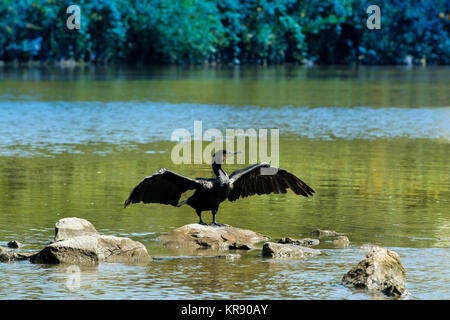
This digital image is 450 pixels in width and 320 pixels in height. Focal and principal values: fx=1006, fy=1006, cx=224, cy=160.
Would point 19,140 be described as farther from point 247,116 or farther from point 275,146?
point 247,116

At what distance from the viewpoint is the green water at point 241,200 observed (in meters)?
12.3

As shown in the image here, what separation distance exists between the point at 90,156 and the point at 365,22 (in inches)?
3592

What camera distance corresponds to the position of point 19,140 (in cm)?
2967

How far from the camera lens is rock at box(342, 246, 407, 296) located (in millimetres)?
11742

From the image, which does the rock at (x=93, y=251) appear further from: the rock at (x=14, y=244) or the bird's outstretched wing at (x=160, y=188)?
the bird's outstretched wing at (x=160, y=188)

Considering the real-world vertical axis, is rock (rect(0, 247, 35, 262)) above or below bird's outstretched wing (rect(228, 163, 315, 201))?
below

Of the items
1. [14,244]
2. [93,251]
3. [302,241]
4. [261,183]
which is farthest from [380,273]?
[14,244]

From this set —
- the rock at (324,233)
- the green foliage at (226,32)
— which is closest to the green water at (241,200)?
the rock at (324,233)

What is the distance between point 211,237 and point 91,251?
210 centimetres

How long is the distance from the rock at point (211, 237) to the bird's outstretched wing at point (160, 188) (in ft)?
2.03

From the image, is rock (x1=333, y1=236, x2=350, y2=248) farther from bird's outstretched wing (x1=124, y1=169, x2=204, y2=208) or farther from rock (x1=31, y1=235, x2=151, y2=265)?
rock (x1=31, y1=235, x2=151, y2=265)

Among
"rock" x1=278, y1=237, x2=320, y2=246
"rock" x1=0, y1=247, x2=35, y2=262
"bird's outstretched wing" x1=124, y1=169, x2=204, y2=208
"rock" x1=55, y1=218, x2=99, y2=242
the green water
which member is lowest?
the green water

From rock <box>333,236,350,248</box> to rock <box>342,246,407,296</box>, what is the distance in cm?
249

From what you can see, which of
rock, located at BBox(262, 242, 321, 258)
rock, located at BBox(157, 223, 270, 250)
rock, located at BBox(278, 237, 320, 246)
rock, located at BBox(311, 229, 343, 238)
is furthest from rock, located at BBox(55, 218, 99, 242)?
rock, located at BBox(311, 229, 343, 238)
